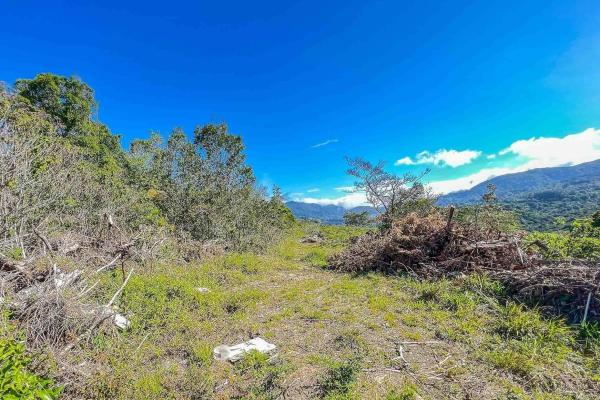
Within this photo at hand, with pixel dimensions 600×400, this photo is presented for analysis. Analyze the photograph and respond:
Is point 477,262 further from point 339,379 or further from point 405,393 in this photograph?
point 339,379

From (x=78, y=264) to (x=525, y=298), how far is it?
8985 mm

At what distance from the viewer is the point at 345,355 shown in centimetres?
434

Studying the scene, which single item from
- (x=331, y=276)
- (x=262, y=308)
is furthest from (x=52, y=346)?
(x=331, y=276)

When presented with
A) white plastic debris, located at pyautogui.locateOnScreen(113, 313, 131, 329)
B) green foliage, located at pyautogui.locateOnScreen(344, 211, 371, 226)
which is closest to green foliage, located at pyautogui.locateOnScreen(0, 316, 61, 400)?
white plastic debris, located at pyautogui.locateOnScreen(113, 313, 131, 329)

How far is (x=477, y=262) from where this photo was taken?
7723 mm

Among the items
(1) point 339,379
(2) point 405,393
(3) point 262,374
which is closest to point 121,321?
(3) point 262,374

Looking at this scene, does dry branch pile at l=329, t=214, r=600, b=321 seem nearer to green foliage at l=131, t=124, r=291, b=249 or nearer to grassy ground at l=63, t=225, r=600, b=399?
grassy ground at l=63, t=225, r=600, b=399

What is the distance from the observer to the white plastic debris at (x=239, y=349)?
4309 millimetres

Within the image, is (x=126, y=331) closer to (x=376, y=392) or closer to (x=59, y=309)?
(x=59, y=309)

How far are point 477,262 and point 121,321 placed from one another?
8391mm

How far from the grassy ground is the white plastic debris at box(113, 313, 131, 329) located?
0.12 meters

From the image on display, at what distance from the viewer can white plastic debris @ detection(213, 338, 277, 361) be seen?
170 inches

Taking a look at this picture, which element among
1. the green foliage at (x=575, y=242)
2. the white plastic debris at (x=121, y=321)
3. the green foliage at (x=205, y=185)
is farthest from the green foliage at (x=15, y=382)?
the green foliage at (x=205, y=185)

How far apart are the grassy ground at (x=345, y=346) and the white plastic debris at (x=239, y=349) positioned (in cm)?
16
